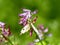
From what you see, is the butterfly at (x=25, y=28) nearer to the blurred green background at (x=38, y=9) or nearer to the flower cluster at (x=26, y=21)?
the flower cluster at (x=26, y=21)

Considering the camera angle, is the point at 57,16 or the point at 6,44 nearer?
the point at 6,44

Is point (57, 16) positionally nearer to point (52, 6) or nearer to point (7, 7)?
point (52, 6)

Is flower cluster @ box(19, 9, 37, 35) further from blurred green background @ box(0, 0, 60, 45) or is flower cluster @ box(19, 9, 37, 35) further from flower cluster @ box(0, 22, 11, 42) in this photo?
blurred green background @ box(0, 0, 60, 45)

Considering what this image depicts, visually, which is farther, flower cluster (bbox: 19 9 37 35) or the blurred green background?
the blurred green background

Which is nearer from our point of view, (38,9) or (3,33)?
(3,33)

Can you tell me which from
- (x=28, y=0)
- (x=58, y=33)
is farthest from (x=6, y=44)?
(x=28, y=0)

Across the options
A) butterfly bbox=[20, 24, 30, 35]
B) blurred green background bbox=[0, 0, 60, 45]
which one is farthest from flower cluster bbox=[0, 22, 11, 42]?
blurred green background bbox=[0, 0, 60, 45]

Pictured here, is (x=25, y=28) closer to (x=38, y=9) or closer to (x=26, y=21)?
(x=26, y=21)

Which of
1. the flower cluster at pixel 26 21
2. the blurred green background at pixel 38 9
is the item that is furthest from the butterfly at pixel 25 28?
the blurred green background at pixel 38 9

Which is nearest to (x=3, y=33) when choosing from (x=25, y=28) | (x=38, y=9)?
(x=25, y=28)

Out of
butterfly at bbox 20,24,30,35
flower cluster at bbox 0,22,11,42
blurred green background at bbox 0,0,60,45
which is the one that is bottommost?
butterfly at bbox 20,24,30,35

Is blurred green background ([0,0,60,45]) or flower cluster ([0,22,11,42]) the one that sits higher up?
blurred green background ([0,0,60,45])
